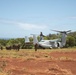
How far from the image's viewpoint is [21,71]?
53.5 ft

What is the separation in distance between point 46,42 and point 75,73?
2275 inches

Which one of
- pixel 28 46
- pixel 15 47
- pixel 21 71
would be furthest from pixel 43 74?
pixel 28 46

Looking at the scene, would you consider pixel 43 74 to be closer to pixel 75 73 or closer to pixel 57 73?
pixel 57 73

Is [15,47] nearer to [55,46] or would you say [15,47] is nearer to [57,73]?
[55,46]

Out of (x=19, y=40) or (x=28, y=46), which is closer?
(x=28, y=46)

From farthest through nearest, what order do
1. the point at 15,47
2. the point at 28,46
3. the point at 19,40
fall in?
the point at 19,40 → the point at 28,46 → the point at 15,47

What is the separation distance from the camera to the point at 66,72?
1552 cm

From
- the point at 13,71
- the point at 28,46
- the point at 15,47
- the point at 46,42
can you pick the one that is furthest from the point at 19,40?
the point at 13,71

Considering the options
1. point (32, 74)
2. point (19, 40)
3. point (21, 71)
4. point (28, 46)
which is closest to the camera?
point (32, 74)

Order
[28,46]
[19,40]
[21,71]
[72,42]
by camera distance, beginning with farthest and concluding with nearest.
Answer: [19,40], [72,42], [28,46], [21,71]

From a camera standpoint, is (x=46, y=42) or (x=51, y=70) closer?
(x=51, y=70)

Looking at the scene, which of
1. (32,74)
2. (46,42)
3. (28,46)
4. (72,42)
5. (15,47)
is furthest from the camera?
(72,42)

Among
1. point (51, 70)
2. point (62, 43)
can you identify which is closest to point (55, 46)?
point (62, 43)

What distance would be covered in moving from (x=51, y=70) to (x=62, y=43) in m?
58.4
